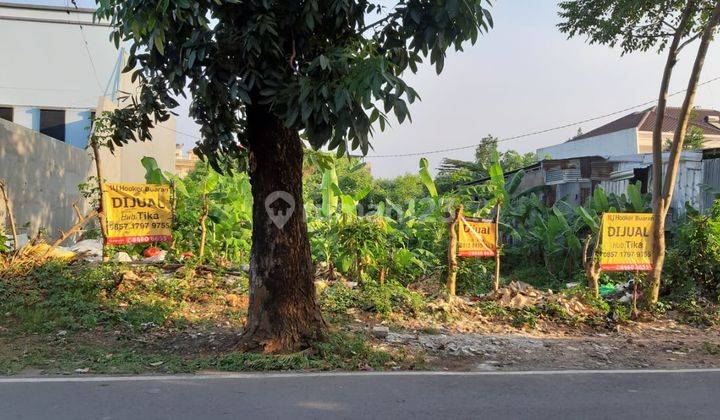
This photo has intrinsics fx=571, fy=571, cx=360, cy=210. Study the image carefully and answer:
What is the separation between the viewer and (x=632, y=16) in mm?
9617

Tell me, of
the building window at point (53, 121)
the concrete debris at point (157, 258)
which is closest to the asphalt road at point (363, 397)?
the concrete debris at point (157, 258)

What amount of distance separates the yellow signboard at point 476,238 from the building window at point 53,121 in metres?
16.4

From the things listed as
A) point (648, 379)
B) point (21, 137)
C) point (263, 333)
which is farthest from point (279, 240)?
point (21, 137)

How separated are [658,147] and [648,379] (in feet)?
16.0

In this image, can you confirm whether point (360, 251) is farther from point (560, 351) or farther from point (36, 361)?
point (36, 361)

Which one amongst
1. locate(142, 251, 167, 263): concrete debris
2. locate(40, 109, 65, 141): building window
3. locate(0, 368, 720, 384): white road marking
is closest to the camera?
locate(0, 368, 720, 384): white road marking

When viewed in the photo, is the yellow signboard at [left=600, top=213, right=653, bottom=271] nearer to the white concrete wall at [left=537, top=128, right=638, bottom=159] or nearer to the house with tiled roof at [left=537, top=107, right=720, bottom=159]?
the house with tiled roof at [left=537, top=107, right=720, bottom=159]

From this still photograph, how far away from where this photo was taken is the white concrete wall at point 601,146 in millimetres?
28156

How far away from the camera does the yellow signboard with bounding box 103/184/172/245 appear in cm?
864

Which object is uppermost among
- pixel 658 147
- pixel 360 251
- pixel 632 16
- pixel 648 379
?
pixel 632 16

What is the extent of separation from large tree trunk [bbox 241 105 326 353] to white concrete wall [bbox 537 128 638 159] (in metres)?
23.2

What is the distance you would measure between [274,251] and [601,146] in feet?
92.1
